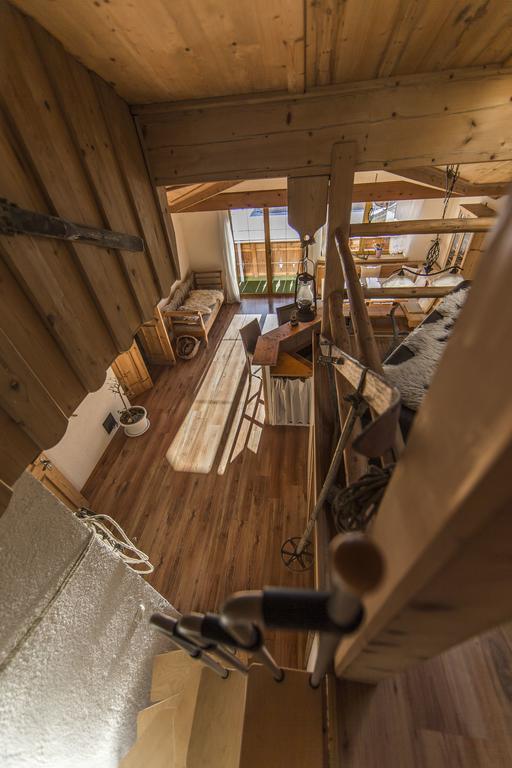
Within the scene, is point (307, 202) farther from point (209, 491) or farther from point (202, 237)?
point (202, 237)

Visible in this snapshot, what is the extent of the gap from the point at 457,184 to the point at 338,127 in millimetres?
2467

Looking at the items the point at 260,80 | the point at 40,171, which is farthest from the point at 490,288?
the point at 260,80

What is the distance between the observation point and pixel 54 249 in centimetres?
110

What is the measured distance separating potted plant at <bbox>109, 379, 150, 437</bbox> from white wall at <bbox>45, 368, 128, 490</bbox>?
10 centimetres

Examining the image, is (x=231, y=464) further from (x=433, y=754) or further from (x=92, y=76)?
(x=92, y=76)

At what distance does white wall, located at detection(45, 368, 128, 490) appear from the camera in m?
3.60

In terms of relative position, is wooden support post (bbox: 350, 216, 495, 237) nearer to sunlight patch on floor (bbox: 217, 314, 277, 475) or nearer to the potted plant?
sunlight patch on floor (bbox: 217, 314, 277, 475)

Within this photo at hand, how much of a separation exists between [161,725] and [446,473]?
187cm

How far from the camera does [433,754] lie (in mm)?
701

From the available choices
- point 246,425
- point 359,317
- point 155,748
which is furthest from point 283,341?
point 155,748

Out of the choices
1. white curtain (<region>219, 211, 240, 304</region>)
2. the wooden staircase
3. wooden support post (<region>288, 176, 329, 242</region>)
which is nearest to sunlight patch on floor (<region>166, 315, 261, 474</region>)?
white curtain (<region>219, 211, 240, 304</region>)

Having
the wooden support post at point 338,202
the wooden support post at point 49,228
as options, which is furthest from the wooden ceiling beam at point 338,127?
the wooden support post at point 49,228

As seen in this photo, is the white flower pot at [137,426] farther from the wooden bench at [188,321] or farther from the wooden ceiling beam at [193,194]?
the wooden ceiling beam at [193,194]

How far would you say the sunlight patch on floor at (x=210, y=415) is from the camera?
161 inches
